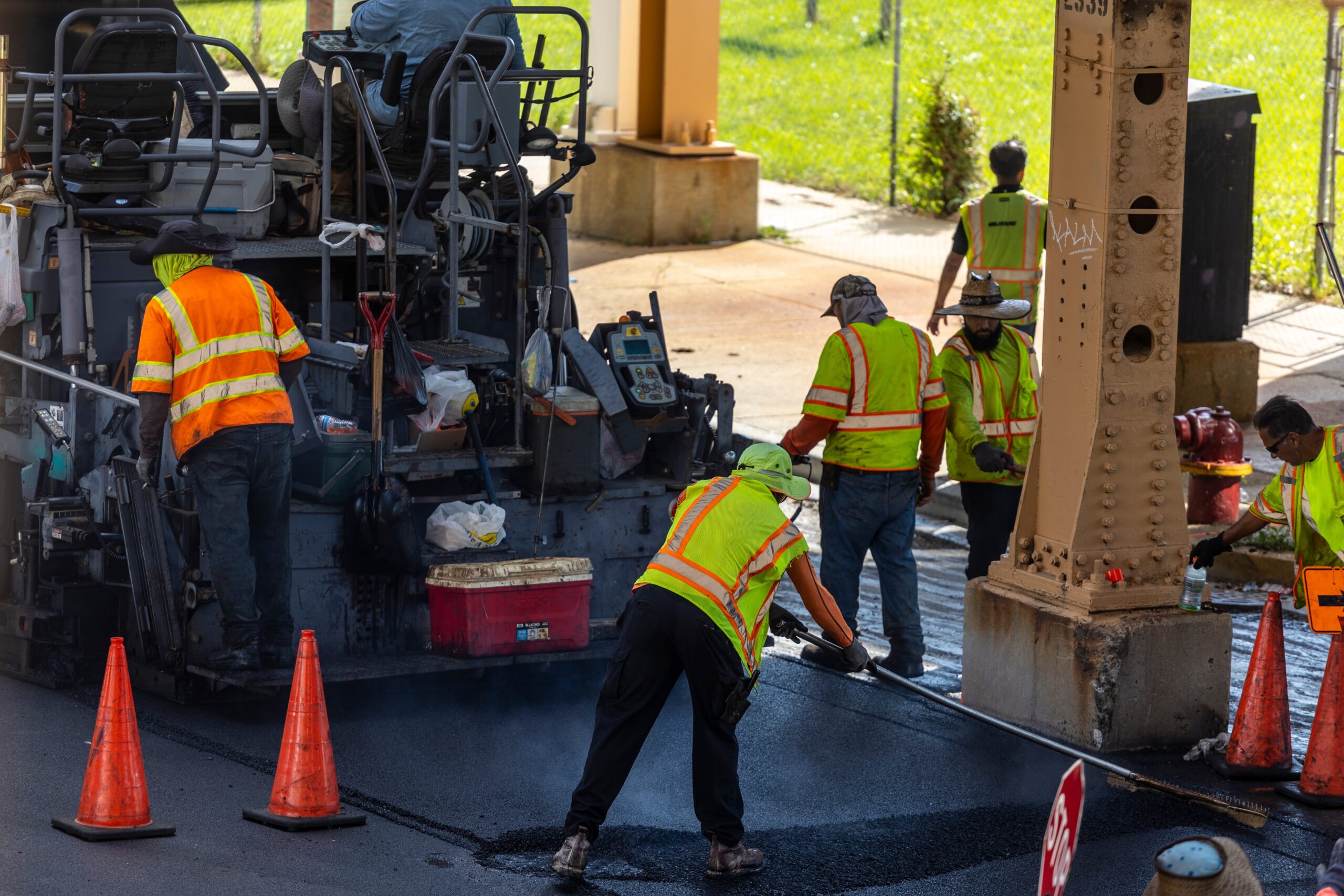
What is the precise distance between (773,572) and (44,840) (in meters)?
2.33

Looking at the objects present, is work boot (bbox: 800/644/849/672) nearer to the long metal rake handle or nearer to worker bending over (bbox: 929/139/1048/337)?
the long metal rake handle

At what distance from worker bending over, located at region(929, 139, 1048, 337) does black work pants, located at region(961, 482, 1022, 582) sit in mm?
1746

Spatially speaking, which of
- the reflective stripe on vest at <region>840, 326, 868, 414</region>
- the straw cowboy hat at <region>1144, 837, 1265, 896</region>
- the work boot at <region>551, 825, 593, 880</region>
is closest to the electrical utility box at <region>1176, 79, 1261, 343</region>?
the reflective stripe on vest at <region>840, 326, 868, 414</region>

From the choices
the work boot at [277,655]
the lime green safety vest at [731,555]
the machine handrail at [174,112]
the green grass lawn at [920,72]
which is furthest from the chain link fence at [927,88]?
the lime green safety vest at [731,555]

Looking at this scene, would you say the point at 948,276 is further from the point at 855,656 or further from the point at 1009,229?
the point at 855,656

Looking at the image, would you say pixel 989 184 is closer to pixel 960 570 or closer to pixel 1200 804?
pixel 960 570

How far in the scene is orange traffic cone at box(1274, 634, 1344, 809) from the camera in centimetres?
628

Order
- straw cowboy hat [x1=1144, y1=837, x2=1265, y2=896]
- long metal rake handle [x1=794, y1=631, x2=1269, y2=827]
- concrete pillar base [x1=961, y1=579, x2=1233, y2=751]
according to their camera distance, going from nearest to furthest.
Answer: straw cowboy hat [x1=1144, y1=837, x2=1265, y2=896] → long metal rake handle [x1=794, y1=631, x2=1269, y2=827] → concrete pillar base [x1=961, y1=579, x2=1233, y2=751]

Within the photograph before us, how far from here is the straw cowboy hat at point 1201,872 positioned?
3.34m

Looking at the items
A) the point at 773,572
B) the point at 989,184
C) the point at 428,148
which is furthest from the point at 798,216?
the point at 773,572

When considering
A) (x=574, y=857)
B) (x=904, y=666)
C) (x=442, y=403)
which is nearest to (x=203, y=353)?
(x=442, y=403)

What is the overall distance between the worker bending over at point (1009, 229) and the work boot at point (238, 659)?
13.9ft

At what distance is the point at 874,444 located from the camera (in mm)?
7582

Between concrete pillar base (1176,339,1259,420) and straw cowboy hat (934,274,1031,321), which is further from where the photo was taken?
concrete pillar base (1176,339,1259,420)
